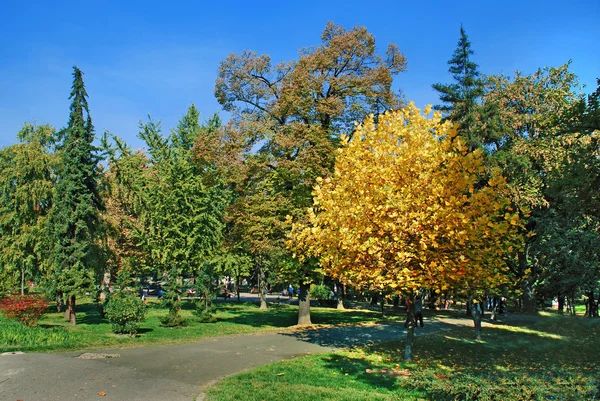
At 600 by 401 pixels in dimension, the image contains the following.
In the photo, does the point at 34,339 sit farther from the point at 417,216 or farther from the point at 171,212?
the point at 417,216

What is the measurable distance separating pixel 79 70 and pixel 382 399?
19.5 meters

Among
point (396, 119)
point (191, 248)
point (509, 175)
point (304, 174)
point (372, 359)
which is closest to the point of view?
point (396, 119)

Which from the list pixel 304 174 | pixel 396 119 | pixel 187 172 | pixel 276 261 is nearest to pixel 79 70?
pixel 187 172

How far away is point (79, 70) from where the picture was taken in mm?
20188

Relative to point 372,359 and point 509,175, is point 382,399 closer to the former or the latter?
point 372,359

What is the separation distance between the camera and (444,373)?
10023mm

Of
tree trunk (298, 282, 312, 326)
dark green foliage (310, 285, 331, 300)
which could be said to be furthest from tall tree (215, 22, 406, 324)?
dark green foliage (310, 285, 331, 300)

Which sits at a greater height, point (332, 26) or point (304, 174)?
point (332, 26)

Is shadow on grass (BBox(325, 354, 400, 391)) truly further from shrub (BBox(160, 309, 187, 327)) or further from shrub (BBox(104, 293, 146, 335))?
shrub (BBox(160, 309, 187, 327))

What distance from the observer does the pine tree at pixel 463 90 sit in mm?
27766

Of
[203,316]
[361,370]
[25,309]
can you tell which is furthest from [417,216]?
[203,316]

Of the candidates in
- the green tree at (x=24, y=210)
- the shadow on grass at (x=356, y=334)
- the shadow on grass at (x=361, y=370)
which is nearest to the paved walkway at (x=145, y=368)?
the shadow on grass at (x=356, y=334)

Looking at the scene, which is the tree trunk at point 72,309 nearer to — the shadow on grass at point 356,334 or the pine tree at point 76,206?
the pine tree at point 76,206

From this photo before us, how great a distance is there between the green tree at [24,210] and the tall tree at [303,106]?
11.2m
